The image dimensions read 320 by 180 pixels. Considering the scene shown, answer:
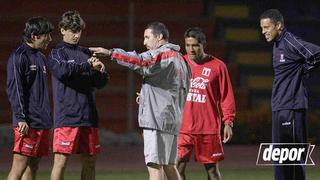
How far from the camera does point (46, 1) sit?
2417 cm

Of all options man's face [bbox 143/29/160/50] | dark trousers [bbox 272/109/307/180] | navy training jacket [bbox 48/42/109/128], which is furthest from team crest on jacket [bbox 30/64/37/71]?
dark trousers [bbox 272/109/307/180]

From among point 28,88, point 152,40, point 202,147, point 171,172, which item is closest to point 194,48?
point 202,147

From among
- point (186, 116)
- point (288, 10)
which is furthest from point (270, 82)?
point (186, 116)

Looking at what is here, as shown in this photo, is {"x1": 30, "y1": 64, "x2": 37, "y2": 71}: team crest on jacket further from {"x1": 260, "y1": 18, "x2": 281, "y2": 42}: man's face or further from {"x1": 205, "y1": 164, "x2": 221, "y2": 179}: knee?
{"x1": 260, "y1": 18, "x2": 281, "y2": 42}: man's face

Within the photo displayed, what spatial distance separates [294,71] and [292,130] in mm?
554

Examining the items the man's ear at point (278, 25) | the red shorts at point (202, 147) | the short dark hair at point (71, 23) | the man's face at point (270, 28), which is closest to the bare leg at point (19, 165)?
the short dark hair at point (71, 23)

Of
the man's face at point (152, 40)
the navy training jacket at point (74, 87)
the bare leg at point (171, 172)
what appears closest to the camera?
the man's face at point (152, 40)

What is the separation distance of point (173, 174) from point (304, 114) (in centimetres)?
147

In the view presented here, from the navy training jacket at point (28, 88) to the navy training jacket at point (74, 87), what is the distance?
114 mm

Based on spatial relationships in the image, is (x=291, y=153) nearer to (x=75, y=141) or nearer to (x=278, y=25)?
(x=278, y=25)

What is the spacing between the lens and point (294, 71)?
980 cm

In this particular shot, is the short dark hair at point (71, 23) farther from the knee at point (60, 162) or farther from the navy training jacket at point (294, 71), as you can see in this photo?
the navy training jacket at point (294, 71)

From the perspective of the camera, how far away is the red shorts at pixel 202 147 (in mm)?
10305

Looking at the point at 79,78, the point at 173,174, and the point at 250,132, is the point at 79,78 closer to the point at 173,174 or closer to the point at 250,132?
the point at 173,174
